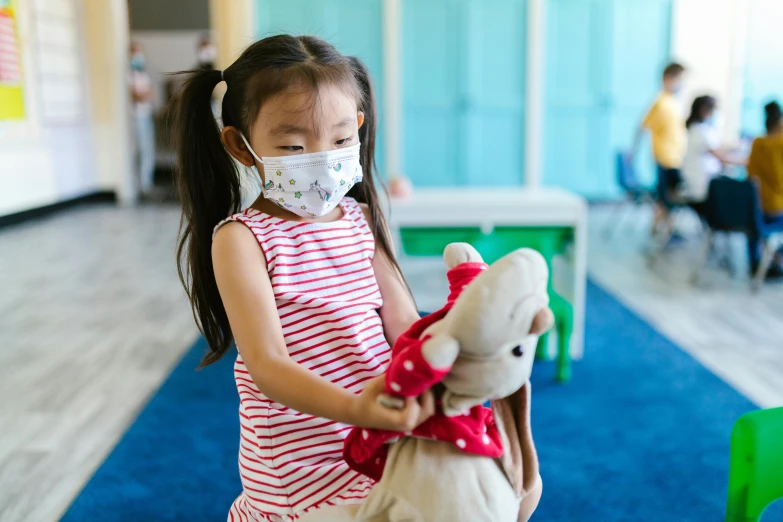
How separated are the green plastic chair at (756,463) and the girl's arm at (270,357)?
1.70 feet

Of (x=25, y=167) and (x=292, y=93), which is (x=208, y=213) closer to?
(x=292, y=93)

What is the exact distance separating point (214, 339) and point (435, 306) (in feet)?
7.15

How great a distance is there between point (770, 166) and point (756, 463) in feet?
11.1

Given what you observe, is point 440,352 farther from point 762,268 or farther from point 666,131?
point 666,131

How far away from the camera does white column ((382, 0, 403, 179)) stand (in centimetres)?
656

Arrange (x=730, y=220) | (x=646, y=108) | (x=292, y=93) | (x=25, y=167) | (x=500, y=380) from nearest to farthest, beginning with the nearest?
(x=500, y=380), (x=292, y=93), (x=730, y=220), (x=25, y=167), (x=646, y=108)


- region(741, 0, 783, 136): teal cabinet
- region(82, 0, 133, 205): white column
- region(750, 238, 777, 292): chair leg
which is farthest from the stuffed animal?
region(82, 0, 133, 205): white column

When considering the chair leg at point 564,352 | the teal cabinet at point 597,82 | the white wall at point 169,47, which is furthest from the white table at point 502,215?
the white wall at point 169,47

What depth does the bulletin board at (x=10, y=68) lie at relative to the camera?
5.80 m

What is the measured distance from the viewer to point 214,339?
1169 millimetres

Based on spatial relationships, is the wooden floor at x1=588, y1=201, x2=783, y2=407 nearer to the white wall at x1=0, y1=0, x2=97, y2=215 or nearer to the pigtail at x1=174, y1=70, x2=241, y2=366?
the pigtail at x1=174, y1=70, x2=241, y2=366

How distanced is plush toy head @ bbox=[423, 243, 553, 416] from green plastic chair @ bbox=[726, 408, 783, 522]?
1.39ft

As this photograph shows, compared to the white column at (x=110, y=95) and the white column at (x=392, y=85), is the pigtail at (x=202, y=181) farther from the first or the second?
the white column at (x=110, y=95)

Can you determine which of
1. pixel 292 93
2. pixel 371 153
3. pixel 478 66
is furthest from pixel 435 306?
pixel 478 66
